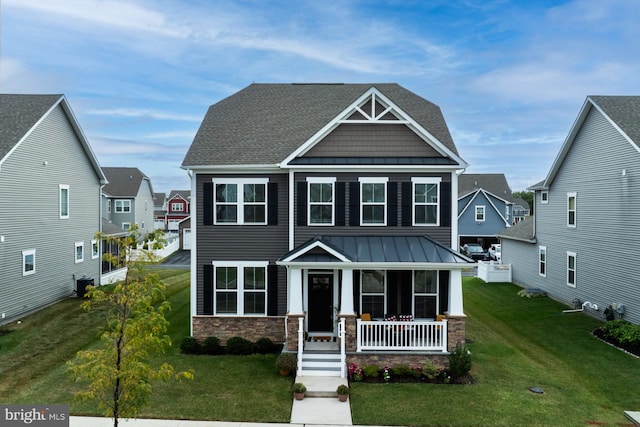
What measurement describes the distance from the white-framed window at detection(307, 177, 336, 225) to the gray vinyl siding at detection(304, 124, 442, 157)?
3.78 ft

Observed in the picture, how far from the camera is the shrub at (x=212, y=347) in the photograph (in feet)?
49.6

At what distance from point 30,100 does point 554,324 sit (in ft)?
88.4

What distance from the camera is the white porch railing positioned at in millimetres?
13391

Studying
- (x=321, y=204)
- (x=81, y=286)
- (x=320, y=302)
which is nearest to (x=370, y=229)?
(x=321, y=204)

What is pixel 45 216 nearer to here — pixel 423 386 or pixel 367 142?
pixel 367 142

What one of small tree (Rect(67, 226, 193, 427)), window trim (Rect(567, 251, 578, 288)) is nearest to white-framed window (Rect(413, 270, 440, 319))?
small tree (Rect(67, 226, 193, 427))

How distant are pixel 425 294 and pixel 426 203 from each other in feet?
10.4

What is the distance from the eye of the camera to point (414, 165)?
15445mm

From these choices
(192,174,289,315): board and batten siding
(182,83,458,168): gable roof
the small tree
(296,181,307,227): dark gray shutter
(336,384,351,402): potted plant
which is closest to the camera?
the small tree

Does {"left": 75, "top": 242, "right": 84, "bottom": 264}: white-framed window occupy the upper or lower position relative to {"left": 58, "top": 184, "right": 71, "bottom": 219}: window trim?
A: lower

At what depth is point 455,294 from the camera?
13703 mm

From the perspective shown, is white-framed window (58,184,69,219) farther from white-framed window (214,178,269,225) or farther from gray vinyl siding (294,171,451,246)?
gray vinyl siding (294,171,451,246)

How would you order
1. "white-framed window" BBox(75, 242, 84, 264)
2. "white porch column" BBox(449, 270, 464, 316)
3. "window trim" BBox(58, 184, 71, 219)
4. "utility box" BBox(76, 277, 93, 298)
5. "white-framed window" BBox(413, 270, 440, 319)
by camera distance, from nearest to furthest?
"white porch column" BBox(449, 270, 464, 316) → "white-framed window" BBox(413, 270, 440, 319) → "window trim" BBox(58, 184, 71, 219) → "utility box" BBox(76, 277, 93, 298) → "white-framed window" BBox(75, 242, 84, 264)

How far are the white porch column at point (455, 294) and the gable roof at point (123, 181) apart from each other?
4325 cm
